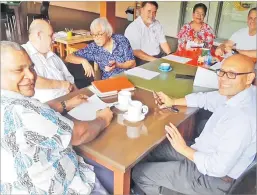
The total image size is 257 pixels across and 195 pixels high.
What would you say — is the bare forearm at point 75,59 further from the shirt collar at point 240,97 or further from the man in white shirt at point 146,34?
the shirt collar at point 240,97

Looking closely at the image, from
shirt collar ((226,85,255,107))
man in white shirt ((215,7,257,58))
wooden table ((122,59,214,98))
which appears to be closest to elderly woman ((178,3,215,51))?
man in white shirt ((215,7,257,58))

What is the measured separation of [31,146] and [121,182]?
1.37 ft

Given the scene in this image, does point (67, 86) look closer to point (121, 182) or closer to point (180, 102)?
point (180, 102)

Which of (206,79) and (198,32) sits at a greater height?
(198,32)

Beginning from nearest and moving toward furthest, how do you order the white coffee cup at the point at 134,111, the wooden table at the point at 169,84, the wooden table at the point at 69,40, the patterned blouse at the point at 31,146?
the patterned blouse at the point at 31,146 < the white coffee cup at the point at 134,111 < the wooden table at the point at 169,84 < the wooden table at the point at 69,40

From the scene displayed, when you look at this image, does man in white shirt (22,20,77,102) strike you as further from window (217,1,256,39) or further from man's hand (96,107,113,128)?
window (217,1,256,39)

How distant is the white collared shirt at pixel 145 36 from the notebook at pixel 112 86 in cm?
122

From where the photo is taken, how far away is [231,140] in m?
1.16

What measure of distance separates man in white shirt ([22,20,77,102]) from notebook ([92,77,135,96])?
294 mm

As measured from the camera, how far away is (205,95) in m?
1.65

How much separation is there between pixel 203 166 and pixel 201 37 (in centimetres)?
231

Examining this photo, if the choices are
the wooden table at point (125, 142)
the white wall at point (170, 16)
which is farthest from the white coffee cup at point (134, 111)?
the white wall at point (170, 16)

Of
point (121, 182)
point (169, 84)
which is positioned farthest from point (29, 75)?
point (169, 84)

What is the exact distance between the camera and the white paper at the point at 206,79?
1920mm
